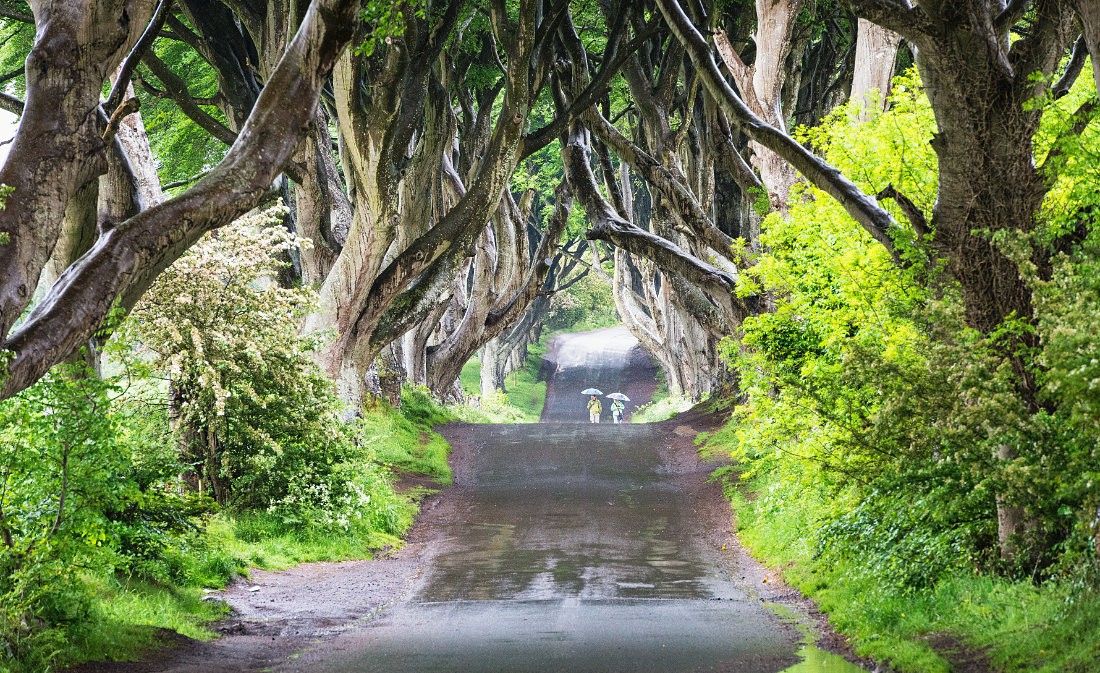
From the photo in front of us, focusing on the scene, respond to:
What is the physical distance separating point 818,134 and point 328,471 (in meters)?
7.58

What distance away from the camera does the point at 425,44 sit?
661 inches

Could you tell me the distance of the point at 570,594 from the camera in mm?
11359

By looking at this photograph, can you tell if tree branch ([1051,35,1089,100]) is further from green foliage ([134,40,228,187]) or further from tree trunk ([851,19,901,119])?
green foliage ([134,40,228,187])

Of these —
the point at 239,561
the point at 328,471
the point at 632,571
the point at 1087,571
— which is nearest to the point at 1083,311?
the point at 1087,571

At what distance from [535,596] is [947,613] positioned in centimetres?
435

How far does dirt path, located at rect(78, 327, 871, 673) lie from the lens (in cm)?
830

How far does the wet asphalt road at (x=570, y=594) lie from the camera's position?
8281 mm

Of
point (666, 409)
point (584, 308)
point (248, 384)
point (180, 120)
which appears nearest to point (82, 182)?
point (248, 384)

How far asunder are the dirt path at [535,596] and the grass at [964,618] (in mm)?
453

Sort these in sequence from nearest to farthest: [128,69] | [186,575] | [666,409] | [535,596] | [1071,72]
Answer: [128,69]
[1071,72]
[186,575]
[535,596]
[666,409]

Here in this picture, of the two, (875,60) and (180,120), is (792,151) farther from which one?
(180,120)

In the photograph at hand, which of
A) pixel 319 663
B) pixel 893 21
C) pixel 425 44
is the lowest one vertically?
pixel 319 663

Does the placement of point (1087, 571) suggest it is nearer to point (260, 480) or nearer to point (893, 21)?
point (893, 21)

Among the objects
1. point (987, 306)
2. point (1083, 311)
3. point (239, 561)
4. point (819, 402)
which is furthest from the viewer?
point (239, 561)
